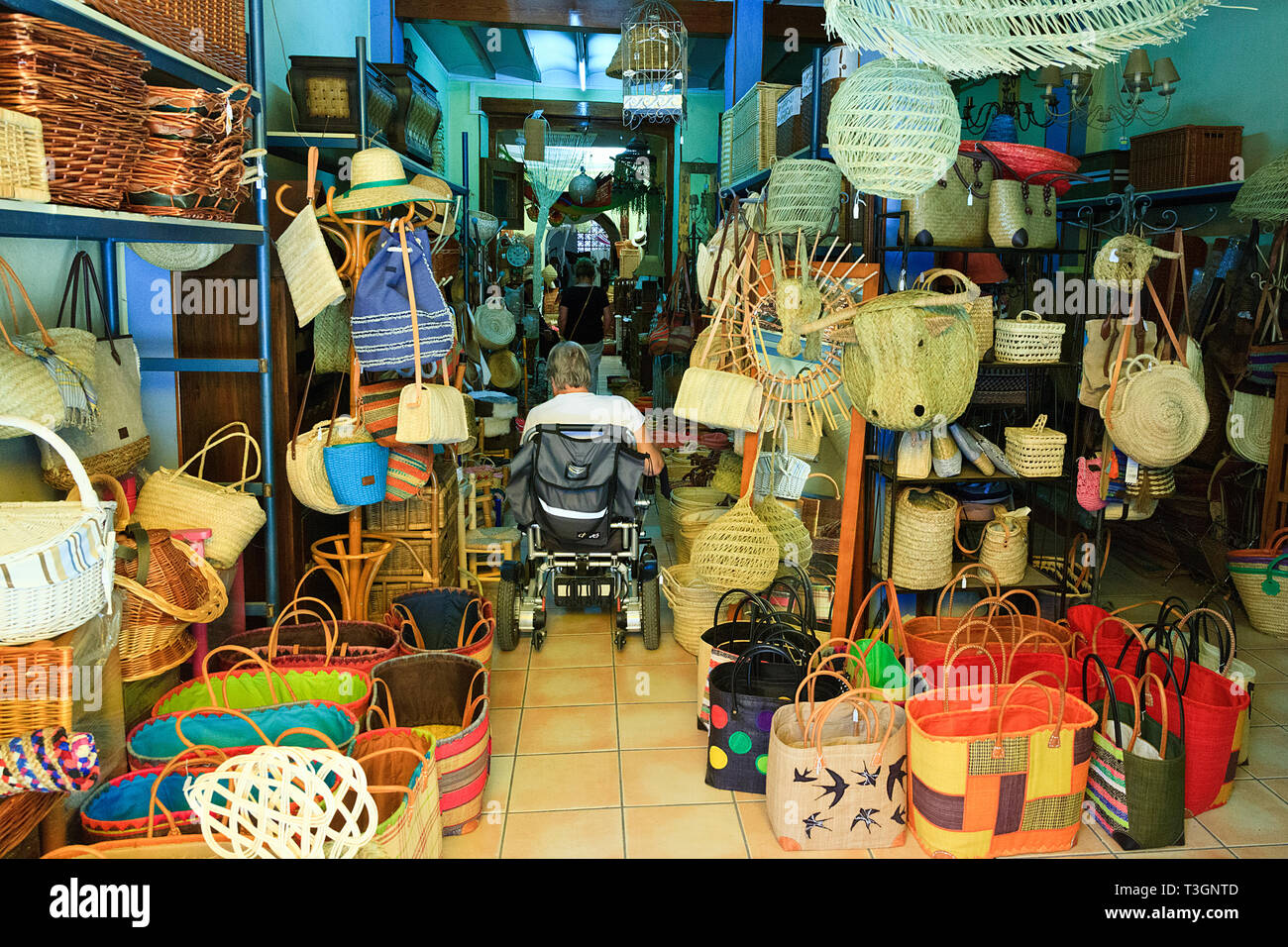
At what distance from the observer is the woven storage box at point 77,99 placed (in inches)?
92.7

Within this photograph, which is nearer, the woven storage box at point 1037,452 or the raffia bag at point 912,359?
the raffia bag at point 912,359

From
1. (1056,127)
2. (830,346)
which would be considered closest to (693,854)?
(830,346)

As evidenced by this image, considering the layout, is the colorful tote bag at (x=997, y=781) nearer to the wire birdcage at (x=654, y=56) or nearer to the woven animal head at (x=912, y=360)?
the woven animal head at (x=912, y=360)

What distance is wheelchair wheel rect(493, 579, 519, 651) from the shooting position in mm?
4801

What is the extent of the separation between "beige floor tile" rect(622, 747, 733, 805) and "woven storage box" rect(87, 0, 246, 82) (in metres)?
2.80

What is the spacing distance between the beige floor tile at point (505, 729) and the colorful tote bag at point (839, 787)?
3.71 ft

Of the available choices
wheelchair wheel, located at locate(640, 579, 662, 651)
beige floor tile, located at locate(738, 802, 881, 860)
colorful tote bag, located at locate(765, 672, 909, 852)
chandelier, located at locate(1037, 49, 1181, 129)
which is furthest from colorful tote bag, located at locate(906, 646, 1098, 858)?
chandelier, located at locate(1037, 49, 1181, 129)

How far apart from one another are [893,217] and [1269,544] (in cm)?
268

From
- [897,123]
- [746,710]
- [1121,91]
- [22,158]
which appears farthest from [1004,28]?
[1121,91]

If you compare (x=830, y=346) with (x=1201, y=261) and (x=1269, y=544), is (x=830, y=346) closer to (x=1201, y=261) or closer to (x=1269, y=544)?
(x=1269, y=544)

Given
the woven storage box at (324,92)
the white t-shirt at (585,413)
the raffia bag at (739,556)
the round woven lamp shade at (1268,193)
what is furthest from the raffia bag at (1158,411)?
the woven storage box at (324,92)

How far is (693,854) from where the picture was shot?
3.09 metres

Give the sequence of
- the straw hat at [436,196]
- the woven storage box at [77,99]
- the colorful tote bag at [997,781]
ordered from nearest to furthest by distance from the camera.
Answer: the woven storage box at [77,99] → the colorful tote bag at [997,781] → the straw hat at [436,196]
